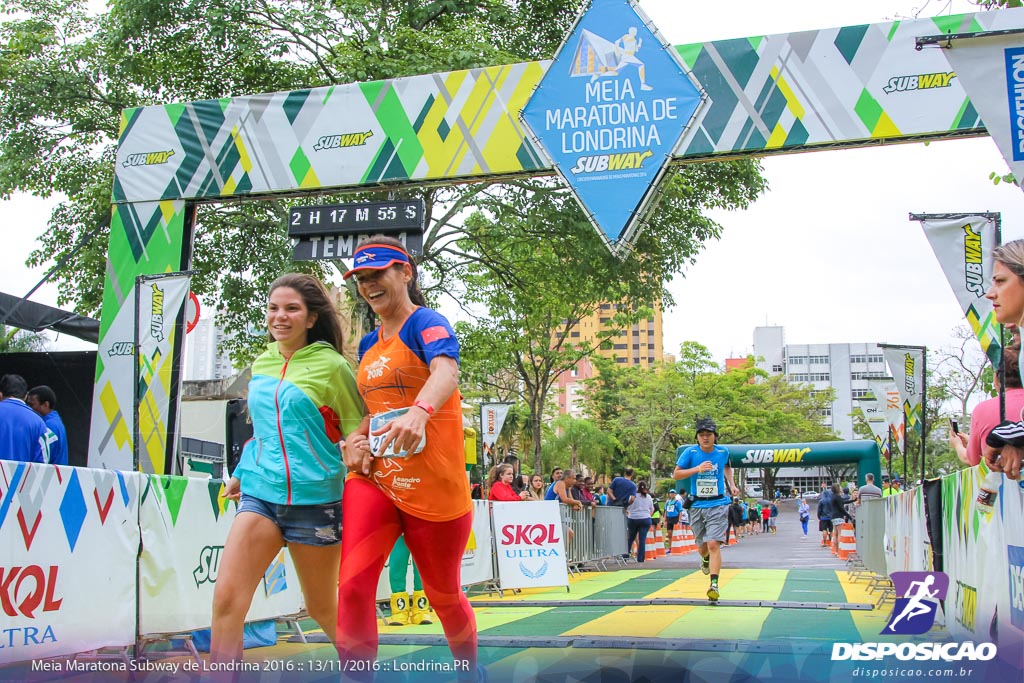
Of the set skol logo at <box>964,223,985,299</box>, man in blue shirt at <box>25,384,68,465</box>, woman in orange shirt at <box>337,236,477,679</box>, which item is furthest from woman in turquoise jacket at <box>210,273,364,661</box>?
man in blue shirt at <box>25,384,68,465</box>

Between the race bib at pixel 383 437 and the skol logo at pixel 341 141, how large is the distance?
6.13m

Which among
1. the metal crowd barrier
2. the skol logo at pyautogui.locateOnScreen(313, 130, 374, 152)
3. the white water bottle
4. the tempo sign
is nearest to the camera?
the white water bottle

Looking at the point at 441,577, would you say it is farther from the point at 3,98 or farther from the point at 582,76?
the point at 3,98

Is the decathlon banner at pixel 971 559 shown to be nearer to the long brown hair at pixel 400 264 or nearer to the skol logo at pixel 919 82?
the long brown hair at pixel 400 264

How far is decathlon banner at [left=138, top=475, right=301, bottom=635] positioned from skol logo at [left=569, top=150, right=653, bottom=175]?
3979mm

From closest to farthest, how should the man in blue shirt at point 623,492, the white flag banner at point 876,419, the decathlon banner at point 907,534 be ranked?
the decathlon banner at point 907,534 < the man in blue shirt at point 623,492 < the white flag banner at point 876,419

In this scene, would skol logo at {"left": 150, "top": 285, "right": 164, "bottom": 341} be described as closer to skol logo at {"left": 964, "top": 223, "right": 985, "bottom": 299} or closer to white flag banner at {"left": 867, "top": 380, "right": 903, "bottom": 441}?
skol logo at {"left": 964, "top": 223, "right": 985, "bottom": 299}

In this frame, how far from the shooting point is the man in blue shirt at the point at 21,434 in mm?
8008

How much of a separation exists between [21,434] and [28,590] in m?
3.53

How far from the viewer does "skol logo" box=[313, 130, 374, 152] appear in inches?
367

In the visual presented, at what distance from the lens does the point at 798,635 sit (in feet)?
22.2

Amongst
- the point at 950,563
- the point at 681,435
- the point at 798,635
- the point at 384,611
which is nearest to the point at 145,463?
the point at 384,611

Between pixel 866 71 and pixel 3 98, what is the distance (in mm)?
14380

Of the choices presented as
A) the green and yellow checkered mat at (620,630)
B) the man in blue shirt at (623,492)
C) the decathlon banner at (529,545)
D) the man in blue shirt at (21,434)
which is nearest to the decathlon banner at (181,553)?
the green and yellow checkered mat at (620,630)
